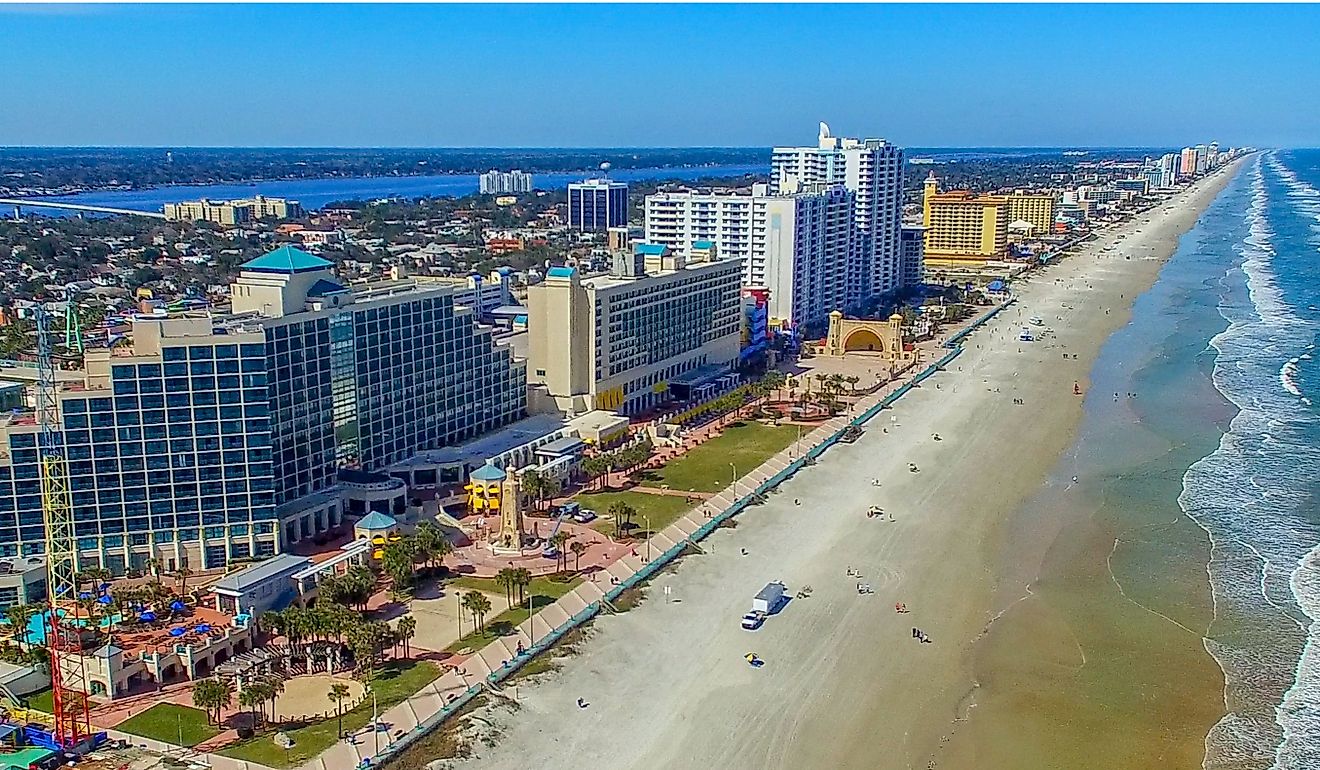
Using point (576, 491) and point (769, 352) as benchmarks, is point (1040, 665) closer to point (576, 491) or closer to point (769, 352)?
point (576, 491)

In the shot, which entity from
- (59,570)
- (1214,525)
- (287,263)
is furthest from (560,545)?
(1214,525)

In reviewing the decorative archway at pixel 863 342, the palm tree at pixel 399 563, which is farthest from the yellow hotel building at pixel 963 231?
the palm tree at pixel 399 563

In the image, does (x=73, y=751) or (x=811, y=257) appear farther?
(x=811, y=257)

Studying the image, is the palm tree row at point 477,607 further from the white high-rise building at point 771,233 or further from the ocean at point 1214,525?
the white high-rise building at point 771,233

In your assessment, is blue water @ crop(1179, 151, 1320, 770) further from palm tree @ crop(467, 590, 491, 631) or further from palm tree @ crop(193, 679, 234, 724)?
palm tree @ crop(193, 679, 234, 724)

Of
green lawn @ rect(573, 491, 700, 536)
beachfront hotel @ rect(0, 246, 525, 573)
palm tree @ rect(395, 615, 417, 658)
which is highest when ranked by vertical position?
beachfront hotel @ rect(0, 246, 525, 573)

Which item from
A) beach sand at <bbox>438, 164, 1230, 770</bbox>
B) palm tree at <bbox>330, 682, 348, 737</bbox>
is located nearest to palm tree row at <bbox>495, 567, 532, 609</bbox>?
beach sand at <bbox>438, 164, 1230, 770</bbox>

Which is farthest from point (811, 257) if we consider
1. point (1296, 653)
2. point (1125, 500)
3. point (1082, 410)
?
point (1296, 653)
